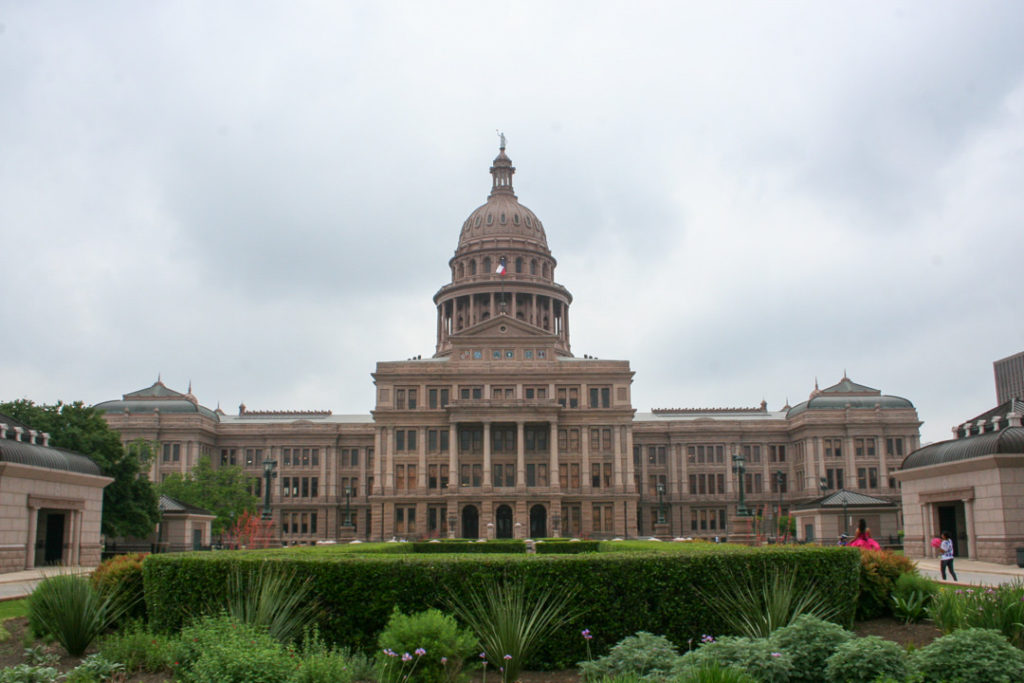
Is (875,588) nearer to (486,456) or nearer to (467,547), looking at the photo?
(467,547)

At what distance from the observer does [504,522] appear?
89.8 m

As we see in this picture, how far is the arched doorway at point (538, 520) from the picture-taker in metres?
90.2

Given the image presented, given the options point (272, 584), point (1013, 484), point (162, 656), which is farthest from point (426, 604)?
point (1013, 484)

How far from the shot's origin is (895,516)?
58.1 metres

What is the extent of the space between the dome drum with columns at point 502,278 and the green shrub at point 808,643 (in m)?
98.8

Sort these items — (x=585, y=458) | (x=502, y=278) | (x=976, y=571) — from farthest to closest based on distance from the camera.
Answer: (x=502, y=278) < (x=585, y=458) < (x=976, y=571)

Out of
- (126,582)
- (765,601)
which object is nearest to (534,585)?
(765,601)

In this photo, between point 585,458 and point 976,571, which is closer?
point 976,571

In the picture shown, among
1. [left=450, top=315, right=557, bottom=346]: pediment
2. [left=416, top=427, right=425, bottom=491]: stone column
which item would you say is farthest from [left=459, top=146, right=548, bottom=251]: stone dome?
[left=416, top=427, right=425, bottom=491]: stone column

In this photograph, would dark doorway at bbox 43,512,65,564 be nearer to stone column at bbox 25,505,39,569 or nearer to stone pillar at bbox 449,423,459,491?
stone column at bbox 25,505,39,569

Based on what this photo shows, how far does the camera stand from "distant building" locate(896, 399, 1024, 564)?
125 ft

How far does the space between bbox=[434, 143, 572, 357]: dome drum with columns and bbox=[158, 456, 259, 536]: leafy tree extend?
34.7 meters

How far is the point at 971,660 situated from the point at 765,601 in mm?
4341

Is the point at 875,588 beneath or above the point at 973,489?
beneath
